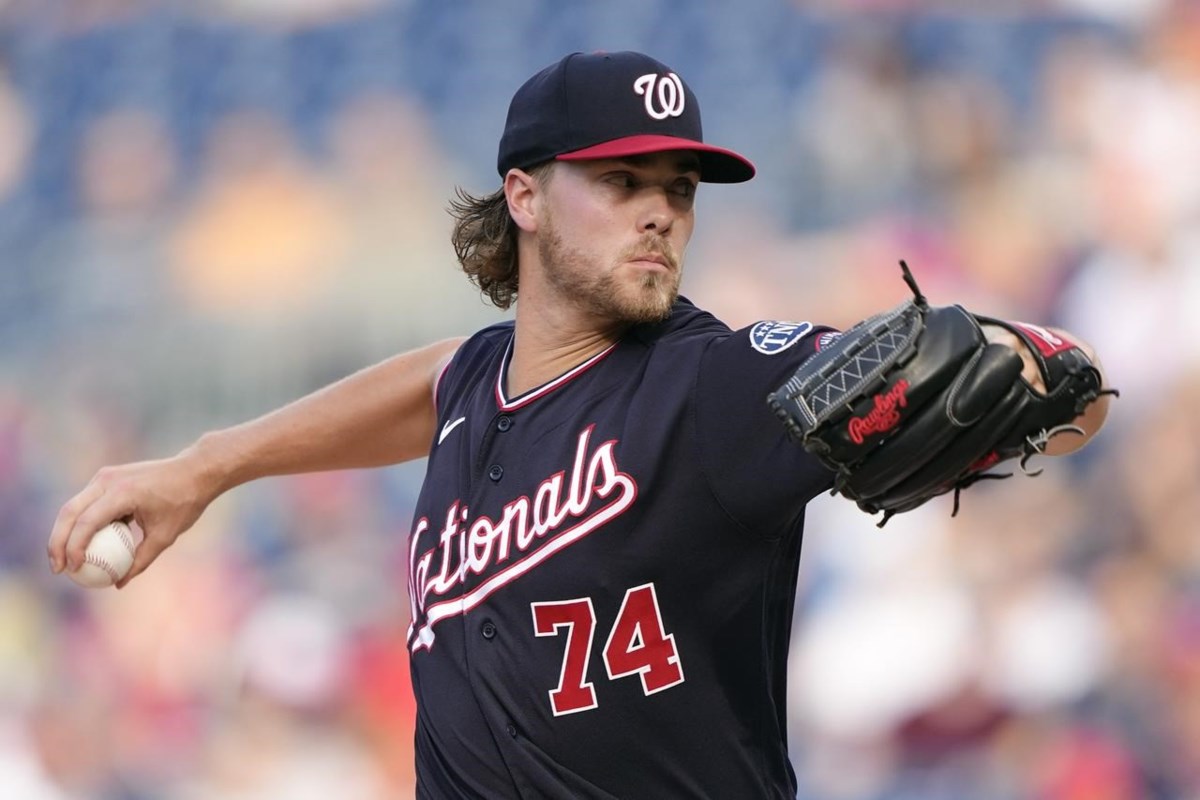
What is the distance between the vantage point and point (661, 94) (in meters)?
2.41

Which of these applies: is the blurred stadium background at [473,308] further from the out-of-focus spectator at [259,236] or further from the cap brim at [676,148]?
the cap brim at [676,148]

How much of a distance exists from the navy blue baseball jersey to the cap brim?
282mm

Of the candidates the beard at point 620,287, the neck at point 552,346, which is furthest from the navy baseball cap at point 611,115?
the neck at point 552,346

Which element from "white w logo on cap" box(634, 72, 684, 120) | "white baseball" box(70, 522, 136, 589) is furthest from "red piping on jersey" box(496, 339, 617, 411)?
"white baseball" box(70, 522, 136, 589)

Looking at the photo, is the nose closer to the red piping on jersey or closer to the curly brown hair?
the red piping on jersey

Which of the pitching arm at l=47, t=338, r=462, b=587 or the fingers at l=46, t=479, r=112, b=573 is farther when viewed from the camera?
the pitching arm at l=47, t=338, r=462, b=587

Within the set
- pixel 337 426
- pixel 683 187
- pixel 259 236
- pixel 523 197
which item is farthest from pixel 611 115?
pixel 259 236

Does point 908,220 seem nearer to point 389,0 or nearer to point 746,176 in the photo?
point 389,0

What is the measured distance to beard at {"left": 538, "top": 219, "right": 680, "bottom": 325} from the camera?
2.40 metres

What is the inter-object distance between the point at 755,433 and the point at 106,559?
47.0 inches

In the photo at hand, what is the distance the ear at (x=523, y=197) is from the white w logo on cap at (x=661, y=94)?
0.95 ft

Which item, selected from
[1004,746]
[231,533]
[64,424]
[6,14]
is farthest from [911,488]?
[6,14]

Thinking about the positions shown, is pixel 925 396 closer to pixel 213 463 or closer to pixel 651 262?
pixel 651 262

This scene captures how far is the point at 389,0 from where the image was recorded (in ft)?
23.6
